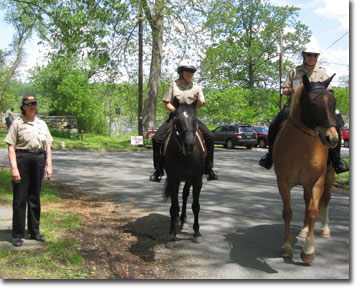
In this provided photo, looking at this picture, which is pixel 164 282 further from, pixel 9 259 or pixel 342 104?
pixel 342 104

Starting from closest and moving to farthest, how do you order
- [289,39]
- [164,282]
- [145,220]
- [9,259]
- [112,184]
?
[164,282] → [9,259] → [145,220] → [112,184] → [289,39]

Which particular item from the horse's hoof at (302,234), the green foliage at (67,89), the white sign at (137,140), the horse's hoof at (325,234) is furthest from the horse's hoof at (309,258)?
the green foliage at (67,89)

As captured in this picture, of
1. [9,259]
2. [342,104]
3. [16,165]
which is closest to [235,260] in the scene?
[9,259]

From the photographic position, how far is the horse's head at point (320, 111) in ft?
14.2

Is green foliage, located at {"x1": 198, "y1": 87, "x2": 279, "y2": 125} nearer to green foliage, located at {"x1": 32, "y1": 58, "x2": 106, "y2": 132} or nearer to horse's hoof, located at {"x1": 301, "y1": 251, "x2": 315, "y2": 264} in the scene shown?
green foliage, located at {"x1": 32, "y1": 58, "x2": 106, "y2": 132}

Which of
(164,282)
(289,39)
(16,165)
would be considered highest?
(289,39)

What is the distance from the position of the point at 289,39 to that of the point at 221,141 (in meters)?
23.7

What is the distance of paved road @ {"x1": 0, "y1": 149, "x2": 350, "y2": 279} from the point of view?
4633 millimetres

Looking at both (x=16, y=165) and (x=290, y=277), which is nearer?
(x=290, y=277)

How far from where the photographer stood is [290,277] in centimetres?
436

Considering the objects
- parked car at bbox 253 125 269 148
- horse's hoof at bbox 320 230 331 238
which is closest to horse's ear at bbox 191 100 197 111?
horse's hoof at bbox 320 230 331 238

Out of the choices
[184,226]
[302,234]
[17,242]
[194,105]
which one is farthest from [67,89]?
[302,234]

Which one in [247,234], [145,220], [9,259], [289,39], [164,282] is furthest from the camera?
[289,39]

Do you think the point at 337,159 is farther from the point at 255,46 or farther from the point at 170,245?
the point at 255,46
